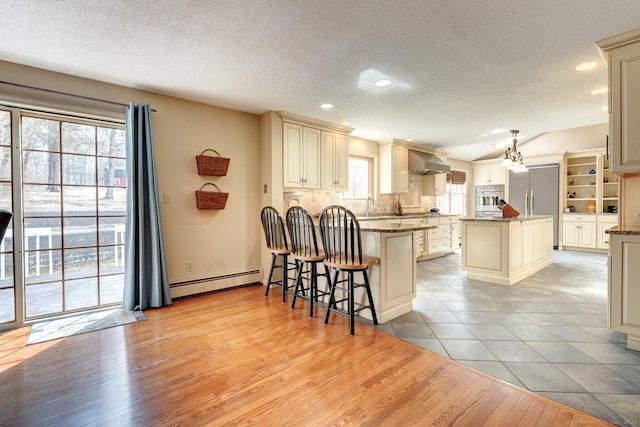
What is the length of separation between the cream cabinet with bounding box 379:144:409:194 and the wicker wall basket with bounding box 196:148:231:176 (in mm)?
3212

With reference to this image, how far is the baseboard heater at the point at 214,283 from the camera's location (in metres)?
3.56

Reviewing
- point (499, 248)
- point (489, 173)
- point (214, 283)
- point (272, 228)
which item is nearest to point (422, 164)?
point (499, 248)

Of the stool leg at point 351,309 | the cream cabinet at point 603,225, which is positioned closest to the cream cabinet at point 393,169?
the stool leg at point 351,309

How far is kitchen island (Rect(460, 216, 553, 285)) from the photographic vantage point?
400 centimetres

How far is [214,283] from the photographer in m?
3.84

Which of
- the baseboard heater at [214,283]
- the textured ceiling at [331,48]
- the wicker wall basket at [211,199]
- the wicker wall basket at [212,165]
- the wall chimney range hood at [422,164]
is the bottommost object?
the baseboard heater at [214,283]

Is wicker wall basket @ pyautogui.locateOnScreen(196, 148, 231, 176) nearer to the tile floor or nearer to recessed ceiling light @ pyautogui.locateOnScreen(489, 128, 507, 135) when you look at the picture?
the tile floor

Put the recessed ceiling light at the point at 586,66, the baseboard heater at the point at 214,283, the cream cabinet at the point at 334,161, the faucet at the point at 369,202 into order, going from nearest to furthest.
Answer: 1. the recessed ceiling light at the point at 586,66
2. the baseboard heater at the point at 214,283
3. the cream cabinet at the point at 334,161
4. the faucet at the point at 369,202

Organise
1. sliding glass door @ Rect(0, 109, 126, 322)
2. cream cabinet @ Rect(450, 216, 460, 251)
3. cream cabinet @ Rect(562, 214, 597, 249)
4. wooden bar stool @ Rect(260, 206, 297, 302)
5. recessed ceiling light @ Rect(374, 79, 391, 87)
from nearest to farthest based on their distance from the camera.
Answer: sliding glass door @ Rect(0, 109, 126, 322), recessed ceiling light @ Rect(374, 79, 391, 87), wooden bar stool @ Rect(260, 206, 297, 302), cream cabinet @ Rect(562, 214, 597, 249), cream cabinet @ Rect(450, 216, 460, 251)

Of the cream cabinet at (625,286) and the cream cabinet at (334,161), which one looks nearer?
the cream cabinet at (625,286)

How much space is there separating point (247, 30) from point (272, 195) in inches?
84.4

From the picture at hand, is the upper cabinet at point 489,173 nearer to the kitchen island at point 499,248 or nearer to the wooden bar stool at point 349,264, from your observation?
the kitchen island at point 499,248

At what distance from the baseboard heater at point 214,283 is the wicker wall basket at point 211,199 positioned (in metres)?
0.89

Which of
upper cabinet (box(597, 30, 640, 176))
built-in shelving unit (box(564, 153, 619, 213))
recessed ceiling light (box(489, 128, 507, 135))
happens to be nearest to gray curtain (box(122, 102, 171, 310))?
upper cabinet (box(597, 30, 640, 176))
